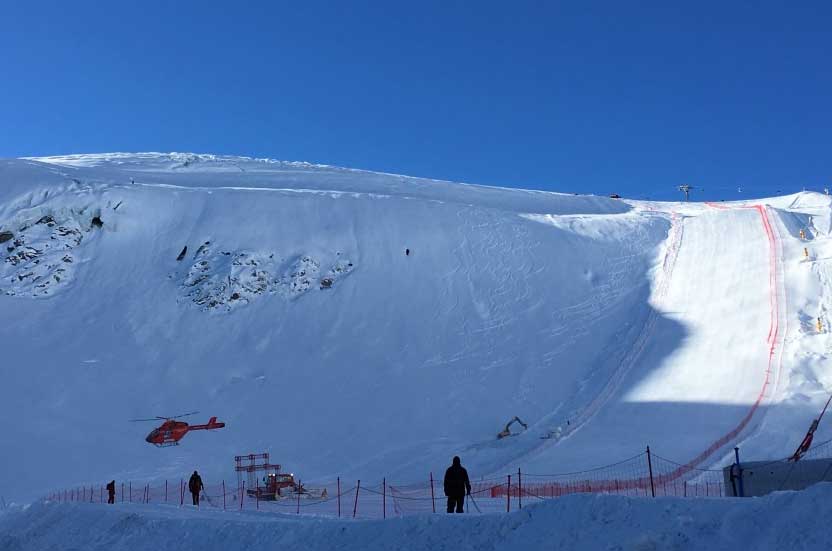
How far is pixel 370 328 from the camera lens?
38.8m

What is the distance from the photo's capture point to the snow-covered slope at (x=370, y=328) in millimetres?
29688

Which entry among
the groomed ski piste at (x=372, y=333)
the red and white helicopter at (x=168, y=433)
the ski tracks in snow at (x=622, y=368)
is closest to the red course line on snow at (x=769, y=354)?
the groomed ski piste at (x=372, y=333)

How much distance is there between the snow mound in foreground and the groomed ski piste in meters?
1.33

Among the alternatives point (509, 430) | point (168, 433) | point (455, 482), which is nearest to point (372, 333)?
point (509, 430)

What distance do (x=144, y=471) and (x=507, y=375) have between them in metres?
14.5

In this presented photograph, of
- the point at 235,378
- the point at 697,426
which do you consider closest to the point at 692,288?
the point at 697,426

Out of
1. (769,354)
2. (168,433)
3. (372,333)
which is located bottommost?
(168,433)

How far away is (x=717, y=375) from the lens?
31266 mm

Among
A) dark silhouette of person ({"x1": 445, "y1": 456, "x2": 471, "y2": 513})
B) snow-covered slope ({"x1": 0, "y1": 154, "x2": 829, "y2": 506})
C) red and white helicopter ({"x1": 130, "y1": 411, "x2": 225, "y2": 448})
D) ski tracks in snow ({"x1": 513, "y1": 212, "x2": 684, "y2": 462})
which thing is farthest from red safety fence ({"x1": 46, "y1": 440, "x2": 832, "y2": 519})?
dark silhouette of person ({"x1": 445, "y1": 456, "x2": 471, "y2": 513})

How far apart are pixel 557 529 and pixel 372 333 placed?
98.5ft

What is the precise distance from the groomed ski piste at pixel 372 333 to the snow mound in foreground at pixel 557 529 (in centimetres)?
133

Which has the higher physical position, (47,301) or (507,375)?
(47,301)

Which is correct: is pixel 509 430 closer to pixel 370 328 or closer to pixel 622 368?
pixel 622 368

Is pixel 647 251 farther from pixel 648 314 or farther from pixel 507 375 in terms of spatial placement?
pixel 507 375
